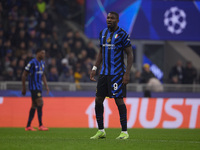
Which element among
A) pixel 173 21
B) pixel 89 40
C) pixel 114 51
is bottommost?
pixel 114 51

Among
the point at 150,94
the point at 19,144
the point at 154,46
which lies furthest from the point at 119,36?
the point at 154,46

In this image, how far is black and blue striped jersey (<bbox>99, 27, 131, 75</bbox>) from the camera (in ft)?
25.2

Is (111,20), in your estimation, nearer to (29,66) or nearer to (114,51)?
(114,51)

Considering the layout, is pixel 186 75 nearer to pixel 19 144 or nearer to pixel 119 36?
pixel 119 36

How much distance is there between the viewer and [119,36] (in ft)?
25.2

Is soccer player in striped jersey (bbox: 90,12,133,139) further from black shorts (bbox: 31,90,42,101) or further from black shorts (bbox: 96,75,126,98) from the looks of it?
Result: black shorts (bbox: 31,90,42,101)

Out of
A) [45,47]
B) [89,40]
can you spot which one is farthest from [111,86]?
[89,40]

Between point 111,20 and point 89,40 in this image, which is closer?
point 111,20

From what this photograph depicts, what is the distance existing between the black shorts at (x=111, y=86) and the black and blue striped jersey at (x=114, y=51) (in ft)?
0.28

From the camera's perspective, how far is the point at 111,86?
7613 mm

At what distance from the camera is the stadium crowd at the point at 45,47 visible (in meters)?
17.3

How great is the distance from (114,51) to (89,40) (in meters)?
13.1

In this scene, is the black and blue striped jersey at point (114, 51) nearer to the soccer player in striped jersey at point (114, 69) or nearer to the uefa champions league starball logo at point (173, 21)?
the soccer player in striped jersey at point (114, 69)

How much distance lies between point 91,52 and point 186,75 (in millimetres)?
4090
